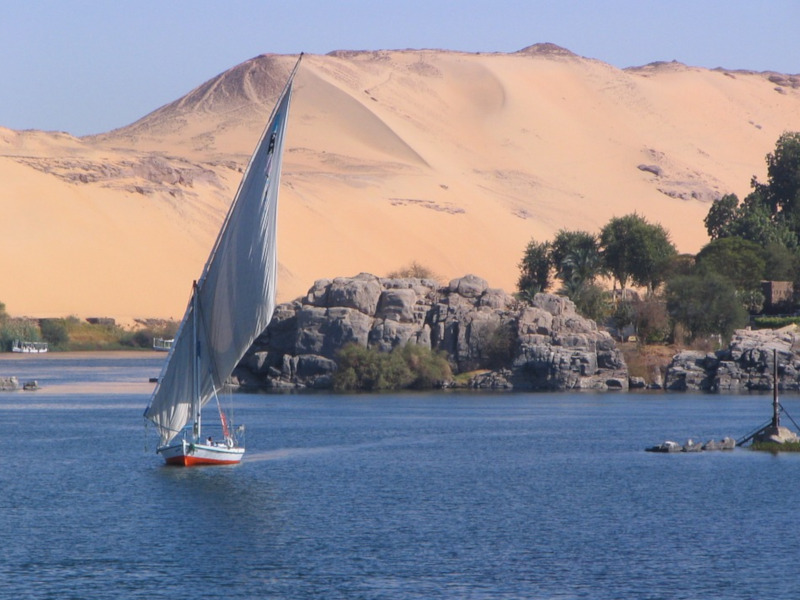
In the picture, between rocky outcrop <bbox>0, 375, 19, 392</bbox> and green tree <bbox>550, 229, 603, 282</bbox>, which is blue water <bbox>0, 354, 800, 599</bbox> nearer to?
rocky outcrop <bbox>0, 375, 19, 392</bbox>

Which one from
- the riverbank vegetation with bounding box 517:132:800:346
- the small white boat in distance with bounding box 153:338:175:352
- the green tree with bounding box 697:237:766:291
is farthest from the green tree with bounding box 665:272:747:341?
the small white boat in distance with bounding box 153:338:175:352

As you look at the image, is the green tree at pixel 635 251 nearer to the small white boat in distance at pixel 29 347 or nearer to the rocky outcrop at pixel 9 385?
the rocky outcrop at pixel 9 385

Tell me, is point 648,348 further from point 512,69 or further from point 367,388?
point 512,69

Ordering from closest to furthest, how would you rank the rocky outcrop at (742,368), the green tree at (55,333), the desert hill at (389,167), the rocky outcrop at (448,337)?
the rocky outcrop at (742,368)
the rocky outcrop at (448,337)
the green tree at (55,333)
the desert hill at (389,167)

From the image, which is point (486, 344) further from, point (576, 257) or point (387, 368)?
point (576, 257)

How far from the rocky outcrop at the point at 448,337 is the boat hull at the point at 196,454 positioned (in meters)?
26.1

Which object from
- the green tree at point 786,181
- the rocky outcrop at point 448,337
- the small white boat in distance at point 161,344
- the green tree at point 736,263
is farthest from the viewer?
the small white boat in distance at point 161,344

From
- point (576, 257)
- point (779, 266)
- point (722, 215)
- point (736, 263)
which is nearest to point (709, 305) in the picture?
point (736, 263)

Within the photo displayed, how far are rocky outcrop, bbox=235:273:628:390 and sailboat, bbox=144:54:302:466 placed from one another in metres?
26.3

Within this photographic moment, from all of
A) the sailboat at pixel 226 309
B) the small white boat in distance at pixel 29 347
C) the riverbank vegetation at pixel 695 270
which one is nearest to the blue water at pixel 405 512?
the sailboat at pixel 226 309

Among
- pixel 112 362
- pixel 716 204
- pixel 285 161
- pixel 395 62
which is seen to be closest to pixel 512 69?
pixel 395 62

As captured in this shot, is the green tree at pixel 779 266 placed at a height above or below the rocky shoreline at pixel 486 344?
above

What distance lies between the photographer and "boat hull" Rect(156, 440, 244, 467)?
110ft

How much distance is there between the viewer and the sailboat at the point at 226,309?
3212cm
